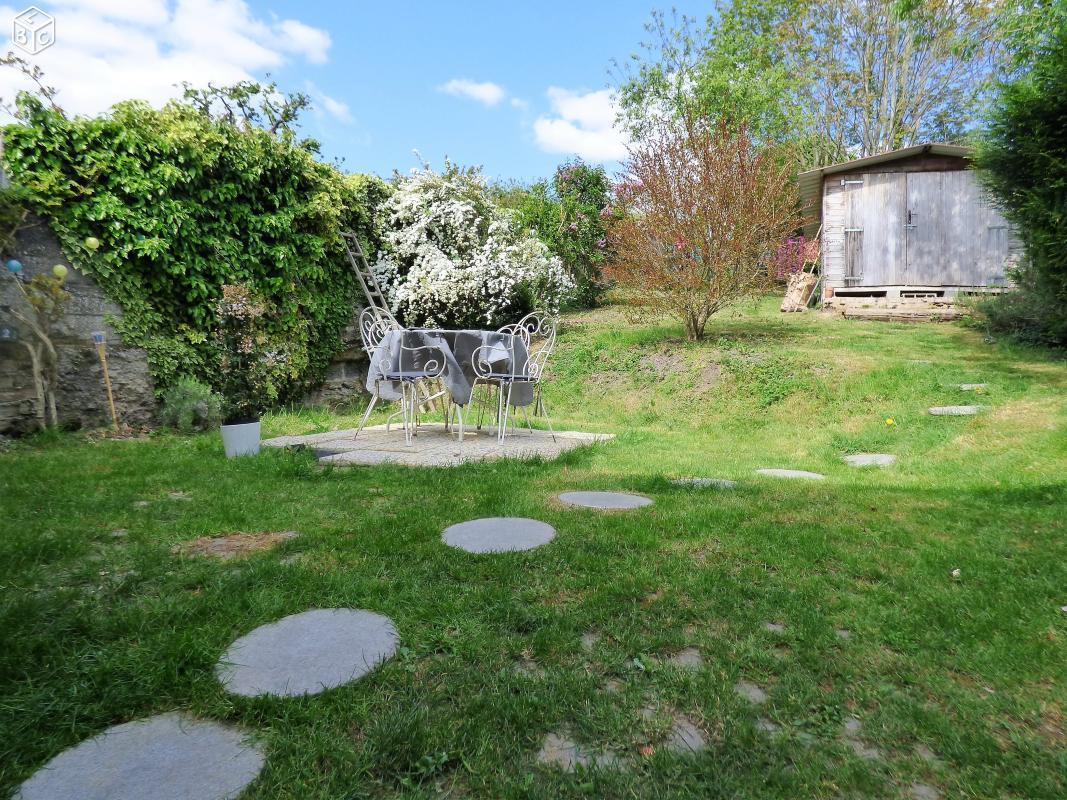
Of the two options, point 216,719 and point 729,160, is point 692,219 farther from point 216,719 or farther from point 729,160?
point 216,719

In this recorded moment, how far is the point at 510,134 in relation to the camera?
12.5m

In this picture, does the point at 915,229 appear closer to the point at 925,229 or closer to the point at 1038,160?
the point at 925,229

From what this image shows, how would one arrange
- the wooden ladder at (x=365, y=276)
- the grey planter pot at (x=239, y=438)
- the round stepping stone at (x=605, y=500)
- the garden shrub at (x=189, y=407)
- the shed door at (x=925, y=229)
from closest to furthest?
the round stepping stone at (x=605, y=500), the grey planter pot at (x=239, y=438), the garden shrub at (x=189, y=407), the wooden ladder at (x=365, y=276), the shed door at (x=925, y=229)

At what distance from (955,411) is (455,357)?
4.54 meters

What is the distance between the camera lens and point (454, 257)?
339 inches

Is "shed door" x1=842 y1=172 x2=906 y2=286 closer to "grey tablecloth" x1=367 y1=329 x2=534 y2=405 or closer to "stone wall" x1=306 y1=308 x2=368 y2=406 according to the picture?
"grey tablecloth" x1=367 y1=329 x2=534 y2=405

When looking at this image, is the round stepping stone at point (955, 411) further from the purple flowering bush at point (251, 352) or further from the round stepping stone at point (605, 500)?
the purple flowering bush at point (251, 352)

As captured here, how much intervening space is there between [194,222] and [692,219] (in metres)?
5.98

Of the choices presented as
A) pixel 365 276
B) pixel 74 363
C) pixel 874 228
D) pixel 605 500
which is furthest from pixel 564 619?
pixel 874 228

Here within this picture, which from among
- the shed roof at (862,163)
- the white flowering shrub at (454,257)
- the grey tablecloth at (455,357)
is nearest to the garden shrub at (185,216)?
the white flowering shrub at (454,257)

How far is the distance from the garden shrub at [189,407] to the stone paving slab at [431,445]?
1104mm

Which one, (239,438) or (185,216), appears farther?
(185,216)

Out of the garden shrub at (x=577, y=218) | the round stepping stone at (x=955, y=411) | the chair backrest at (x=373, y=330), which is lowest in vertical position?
the round stepping stone at (x=955, y=411)

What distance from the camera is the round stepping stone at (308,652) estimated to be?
1.28 meters
